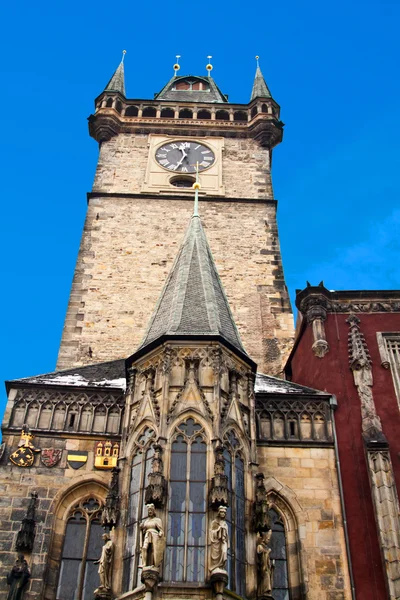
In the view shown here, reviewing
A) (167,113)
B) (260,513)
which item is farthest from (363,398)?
(167,113)

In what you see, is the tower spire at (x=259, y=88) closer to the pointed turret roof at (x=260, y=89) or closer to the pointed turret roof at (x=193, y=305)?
the pointed turret roof at (x=260, y=89)

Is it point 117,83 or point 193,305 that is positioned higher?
point 117,83

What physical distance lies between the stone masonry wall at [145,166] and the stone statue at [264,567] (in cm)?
1611

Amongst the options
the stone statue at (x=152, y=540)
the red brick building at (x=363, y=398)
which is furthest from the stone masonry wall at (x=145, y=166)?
the stone statue at (x=152, y=540)

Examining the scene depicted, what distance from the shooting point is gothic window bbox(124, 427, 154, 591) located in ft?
38.5

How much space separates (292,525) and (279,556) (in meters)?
0.63

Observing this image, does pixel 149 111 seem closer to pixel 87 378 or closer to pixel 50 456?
pixel 87 378

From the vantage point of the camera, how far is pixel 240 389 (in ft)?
47.1

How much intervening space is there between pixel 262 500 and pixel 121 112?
20.9 m

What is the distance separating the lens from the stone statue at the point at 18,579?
Result: 12.8 meters

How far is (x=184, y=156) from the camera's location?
28.3 metres

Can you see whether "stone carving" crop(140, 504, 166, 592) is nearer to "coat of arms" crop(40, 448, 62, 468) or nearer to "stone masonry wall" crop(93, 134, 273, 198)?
"coat of arms" crop(40, 448, 62, 468)

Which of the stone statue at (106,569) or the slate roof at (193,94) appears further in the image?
the slate roof at (193,94)

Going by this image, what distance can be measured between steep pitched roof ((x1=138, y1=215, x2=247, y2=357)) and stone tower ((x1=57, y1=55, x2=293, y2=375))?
15.4ft
